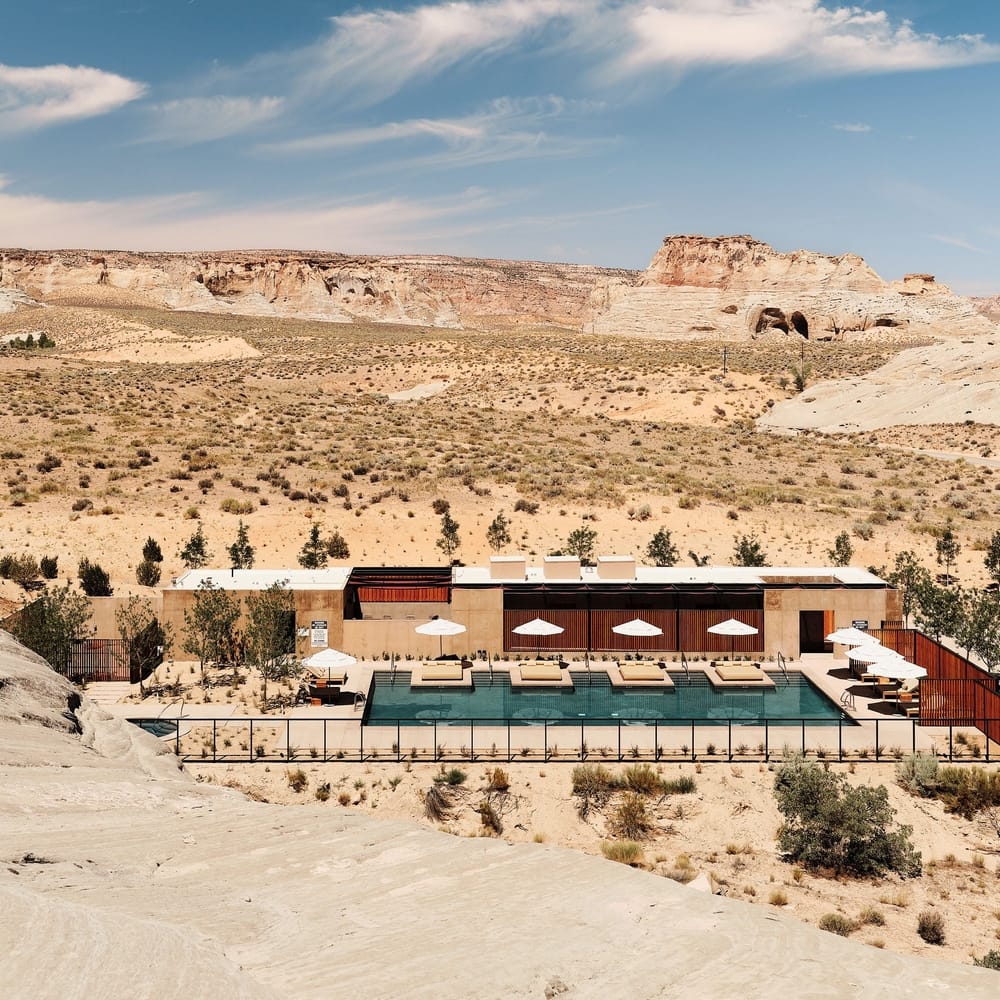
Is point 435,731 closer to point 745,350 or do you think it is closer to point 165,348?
point 745,350

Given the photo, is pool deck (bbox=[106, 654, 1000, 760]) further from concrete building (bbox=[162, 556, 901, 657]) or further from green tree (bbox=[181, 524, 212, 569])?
green tree (bbox=[181, 524, 212, 569])

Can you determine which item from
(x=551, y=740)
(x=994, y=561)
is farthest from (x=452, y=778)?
(x=994, y=561)

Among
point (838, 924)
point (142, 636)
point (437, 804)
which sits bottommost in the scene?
point (838, 924)

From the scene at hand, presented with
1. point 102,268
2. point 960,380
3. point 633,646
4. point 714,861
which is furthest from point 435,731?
point 102,268

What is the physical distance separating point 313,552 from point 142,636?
32.7 feet

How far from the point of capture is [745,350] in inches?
4296

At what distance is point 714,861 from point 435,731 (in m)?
7.33

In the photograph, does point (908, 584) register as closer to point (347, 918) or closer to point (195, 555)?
point (195, 555)

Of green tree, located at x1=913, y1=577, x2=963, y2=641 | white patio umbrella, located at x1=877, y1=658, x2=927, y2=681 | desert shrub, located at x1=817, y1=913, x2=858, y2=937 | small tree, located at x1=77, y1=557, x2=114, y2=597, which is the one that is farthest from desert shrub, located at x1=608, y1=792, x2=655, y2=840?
small tree, located at x1=77, y1=557, x2=114, y2=597

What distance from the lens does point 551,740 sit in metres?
23.6

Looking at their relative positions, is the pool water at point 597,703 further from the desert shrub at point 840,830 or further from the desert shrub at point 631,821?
the desert shrub at point 840,830

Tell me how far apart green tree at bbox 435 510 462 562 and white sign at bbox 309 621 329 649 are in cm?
1116

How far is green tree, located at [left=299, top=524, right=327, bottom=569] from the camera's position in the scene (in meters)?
37.5

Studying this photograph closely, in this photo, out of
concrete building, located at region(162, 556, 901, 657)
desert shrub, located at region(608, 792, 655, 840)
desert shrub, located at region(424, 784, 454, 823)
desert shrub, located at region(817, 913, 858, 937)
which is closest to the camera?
desert shrub, located at region(817, 913, 858, 937)
